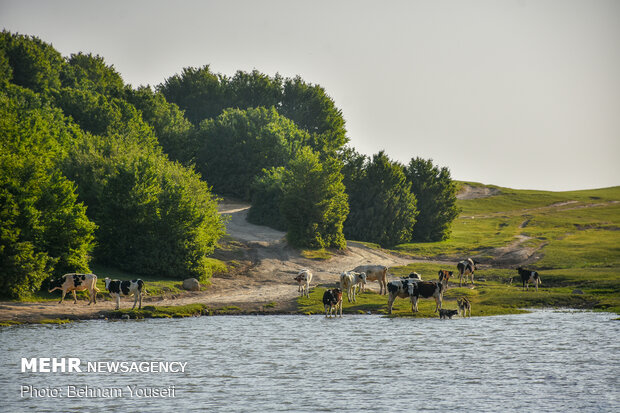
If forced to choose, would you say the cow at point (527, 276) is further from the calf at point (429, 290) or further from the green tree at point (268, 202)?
the green tree at point (268, 202)

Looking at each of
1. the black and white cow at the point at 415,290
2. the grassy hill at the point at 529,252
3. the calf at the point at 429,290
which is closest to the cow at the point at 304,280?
the grassy hill at the point at 529,252

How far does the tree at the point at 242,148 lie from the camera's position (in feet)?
356

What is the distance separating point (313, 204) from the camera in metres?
77.5

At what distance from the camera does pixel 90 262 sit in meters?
54.3

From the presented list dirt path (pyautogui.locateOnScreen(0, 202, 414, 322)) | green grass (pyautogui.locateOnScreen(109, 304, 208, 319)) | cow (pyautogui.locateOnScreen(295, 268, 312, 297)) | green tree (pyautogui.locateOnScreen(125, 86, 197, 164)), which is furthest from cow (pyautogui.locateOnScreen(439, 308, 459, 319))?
green tree (pyautogui.locateOnScreen(125, 86, 197, 164))

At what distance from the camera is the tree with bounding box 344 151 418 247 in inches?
3637

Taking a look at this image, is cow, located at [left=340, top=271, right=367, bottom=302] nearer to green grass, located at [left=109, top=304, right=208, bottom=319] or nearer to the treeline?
green grass, located at [left=109, top=304, right=208, bottom=319]

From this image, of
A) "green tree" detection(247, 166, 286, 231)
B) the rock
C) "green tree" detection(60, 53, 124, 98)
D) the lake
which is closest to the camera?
the lake

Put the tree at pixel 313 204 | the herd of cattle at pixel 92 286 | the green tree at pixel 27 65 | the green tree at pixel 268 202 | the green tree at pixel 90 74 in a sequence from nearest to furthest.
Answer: the herd of cattle at pixel 92 286
the tree at pixel 313 204
the green tree at pixel 268 202
the green tree at pixel 27 65
the green tree at pixel 90 74

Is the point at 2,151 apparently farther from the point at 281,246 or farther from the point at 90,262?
the point at 281,246

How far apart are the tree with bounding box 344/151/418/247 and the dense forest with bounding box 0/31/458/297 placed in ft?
0.53

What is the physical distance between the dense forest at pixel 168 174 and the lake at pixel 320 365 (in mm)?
11970

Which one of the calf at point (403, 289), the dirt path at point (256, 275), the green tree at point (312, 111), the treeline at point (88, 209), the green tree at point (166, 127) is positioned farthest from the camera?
the green tree at point (312, 111)

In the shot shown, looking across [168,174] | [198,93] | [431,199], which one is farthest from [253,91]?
[168,174]
